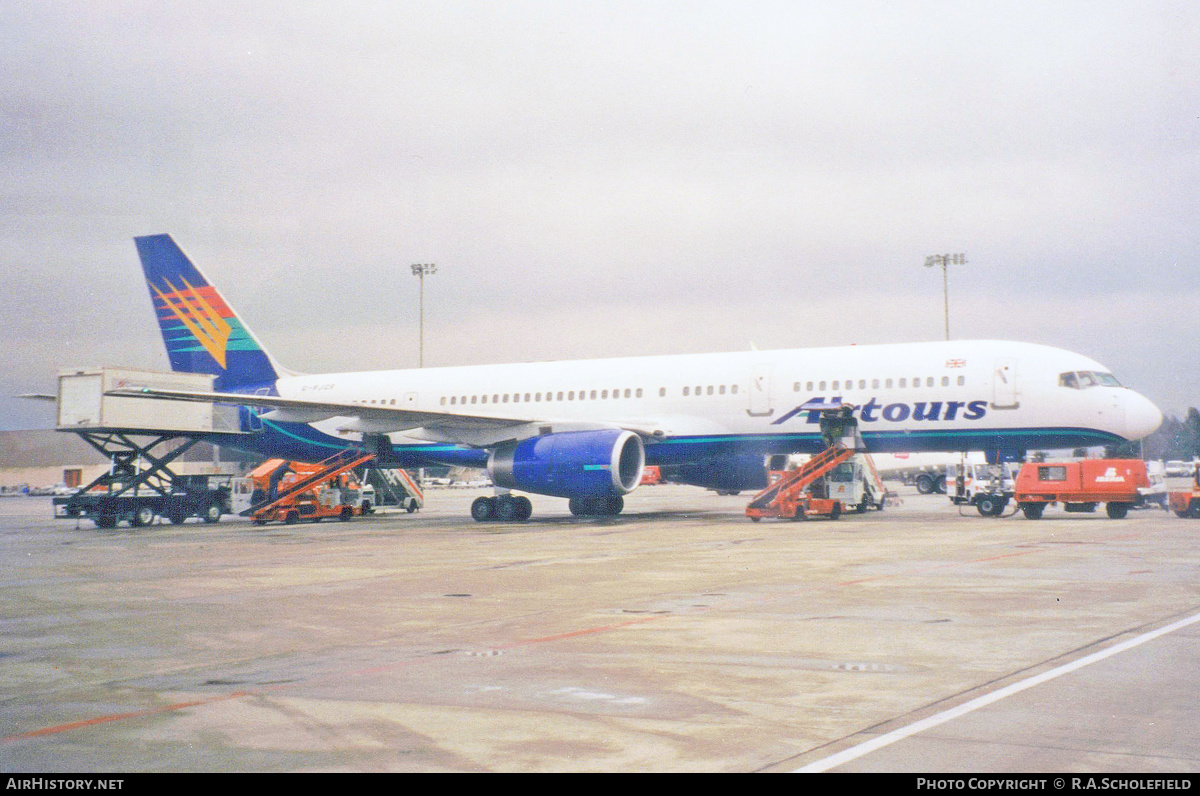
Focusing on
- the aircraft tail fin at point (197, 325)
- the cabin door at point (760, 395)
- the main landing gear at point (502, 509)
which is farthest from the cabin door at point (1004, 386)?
the aircraft tail fin at point (197, 325)

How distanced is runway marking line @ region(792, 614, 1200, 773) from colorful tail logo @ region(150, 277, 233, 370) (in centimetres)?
3119

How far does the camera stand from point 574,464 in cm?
2562

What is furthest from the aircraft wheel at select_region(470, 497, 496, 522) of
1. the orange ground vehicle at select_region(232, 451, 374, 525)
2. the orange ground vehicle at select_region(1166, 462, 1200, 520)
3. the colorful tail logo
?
the orange ground vehicle at select_region(1166, 462, 1200, 520)

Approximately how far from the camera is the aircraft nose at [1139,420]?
2375cm

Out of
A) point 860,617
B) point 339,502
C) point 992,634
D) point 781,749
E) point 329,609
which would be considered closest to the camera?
point 781,749

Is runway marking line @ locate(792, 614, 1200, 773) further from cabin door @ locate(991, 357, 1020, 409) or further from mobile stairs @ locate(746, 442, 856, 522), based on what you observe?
mobile stairs @ locate(746, 442, 856, 522)

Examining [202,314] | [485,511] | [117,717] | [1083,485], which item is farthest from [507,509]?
[117,717]

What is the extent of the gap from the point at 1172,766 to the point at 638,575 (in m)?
9.14

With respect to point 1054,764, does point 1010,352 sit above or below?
above

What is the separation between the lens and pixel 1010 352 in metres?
24.8

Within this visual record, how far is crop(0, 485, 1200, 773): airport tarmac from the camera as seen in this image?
208 inches

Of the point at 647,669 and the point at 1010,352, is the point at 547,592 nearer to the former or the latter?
the point at 647,669

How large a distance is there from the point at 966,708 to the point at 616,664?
2.52 m
